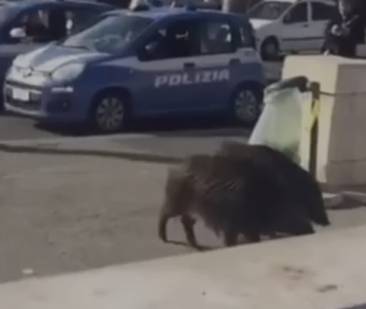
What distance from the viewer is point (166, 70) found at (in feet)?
56.0

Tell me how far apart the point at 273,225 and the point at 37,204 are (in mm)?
3193

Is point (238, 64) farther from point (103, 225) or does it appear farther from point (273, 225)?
point (273, 225)

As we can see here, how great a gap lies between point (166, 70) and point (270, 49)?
15.0 m

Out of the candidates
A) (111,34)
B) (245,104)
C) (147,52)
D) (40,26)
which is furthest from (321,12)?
(147,52)

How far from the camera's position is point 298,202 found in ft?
28.6

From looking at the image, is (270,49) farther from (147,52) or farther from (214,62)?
(147,52)

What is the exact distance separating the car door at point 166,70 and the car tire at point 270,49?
14.0 metres

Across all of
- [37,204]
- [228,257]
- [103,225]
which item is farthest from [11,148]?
[228,257]

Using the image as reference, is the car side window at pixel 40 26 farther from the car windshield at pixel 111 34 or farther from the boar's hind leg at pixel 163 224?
the boar's hind leg at pixel 163 224

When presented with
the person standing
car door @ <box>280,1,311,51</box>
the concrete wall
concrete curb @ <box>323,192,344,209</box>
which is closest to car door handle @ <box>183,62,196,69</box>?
the person standing

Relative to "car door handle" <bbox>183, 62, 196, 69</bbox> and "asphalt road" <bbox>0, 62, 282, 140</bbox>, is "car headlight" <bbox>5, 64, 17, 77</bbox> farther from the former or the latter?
"car door handle" <bbox>183, 62, 196, 69</bbox>

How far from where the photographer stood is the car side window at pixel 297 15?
32.8 meters

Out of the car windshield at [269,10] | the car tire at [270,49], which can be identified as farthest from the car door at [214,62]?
the car windshield at [269,10]

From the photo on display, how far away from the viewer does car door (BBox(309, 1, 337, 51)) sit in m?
32.6
